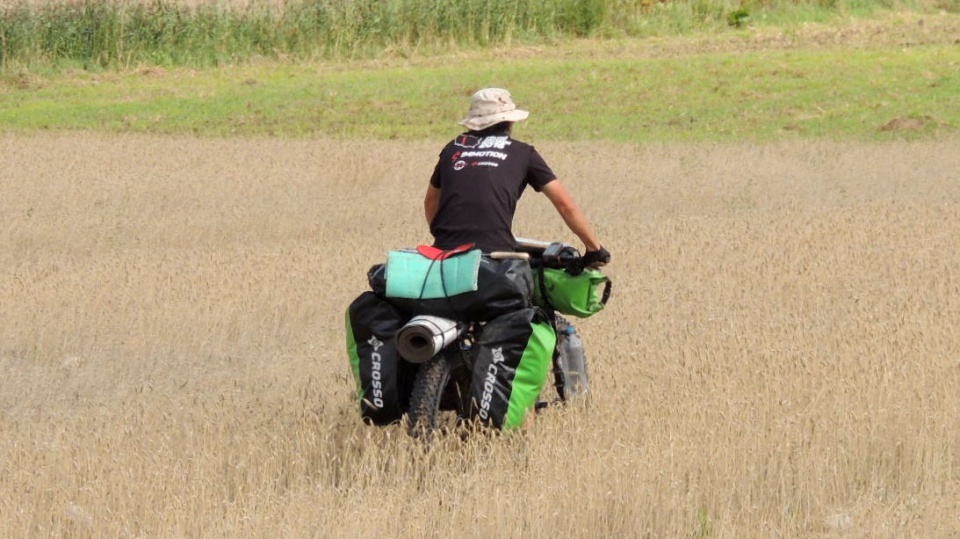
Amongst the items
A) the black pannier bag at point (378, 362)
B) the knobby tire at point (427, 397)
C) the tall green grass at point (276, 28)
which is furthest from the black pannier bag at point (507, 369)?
the tall green grass at point (276, 28)

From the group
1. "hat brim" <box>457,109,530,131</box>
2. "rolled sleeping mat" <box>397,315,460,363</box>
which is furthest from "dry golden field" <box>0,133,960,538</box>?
"hat brim" <box>457,109,530,131</box>

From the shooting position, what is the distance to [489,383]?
6.89 m

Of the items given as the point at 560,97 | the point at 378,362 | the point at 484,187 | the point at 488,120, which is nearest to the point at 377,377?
the point at 378,362

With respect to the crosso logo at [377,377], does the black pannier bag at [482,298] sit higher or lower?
higher

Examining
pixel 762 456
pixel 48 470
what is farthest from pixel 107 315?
pixel 762 456

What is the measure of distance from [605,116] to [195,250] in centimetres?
1300

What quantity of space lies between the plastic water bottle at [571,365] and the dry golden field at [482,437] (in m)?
0.12

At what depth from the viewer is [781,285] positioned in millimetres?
11289

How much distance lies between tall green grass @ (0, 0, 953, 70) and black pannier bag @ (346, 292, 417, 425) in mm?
26186

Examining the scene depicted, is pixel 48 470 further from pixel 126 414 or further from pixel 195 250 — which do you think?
pixel 195 250

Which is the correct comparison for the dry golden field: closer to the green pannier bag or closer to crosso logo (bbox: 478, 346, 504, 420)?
crosso logo (bbox: 478, 346, 504, 420)

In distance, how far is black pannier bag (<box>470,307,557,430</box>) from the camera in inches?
271

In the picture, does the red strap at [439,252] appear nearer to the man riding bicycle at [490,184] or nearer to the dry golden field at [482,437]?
the man riding bicycle at [490,184]

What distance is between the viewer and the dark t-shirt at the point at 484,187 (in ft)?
23.8
